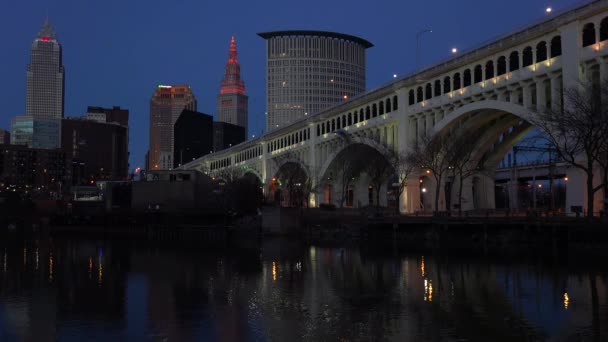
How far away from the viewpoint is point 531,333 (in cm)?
2164

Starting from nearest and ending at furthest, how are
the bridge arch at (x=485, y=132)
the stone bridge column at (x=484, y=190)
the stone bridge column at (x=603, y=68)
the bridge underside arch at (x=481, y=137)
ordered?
the stone bridge column at (x=603, y=68)
the bridge arch at (x=485, y=132)
the bridge underside arch at (x=481, y=137)
the stone bridge column at (x=484, y=190)

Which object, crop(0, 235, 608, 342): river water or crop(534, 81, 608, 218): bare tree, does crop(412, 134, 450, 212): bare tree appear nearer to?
crop(534, 81, 608, 218): bare tree

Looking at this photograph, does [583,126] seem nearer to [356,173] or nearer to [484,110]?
→ [484,110]

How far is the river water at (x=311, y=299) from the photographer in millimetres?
22234

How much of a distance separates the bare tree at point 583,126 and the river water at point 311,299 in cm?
821

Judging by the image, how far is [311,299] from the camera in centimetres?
2972

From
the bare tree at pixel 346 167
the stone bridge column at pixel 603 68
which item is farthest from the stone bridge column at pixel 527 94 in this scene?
the bare tree at pixel 346 167

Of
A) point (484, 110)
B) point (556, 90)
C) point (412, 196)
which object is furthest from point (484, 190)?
point (556, 90)

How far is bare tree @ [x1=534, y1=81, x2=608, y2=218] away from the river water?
26.9 feet

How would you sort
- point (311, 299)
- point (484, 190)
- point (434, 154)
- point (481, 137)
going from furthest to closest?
point (484, 190)
point (481, 137)
point (434, 154)
point (311, 299)

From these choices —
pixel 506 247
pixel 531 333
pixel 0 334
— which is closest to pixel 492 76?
pixel 506 247

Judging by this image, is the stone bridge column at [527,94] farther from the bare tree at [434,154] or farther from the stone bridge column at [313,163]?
the stone bridge column at [313,163]

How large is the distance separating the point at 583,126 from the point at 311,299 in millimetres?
30484

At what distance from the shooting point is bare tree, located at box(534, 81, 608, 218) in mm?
48594
